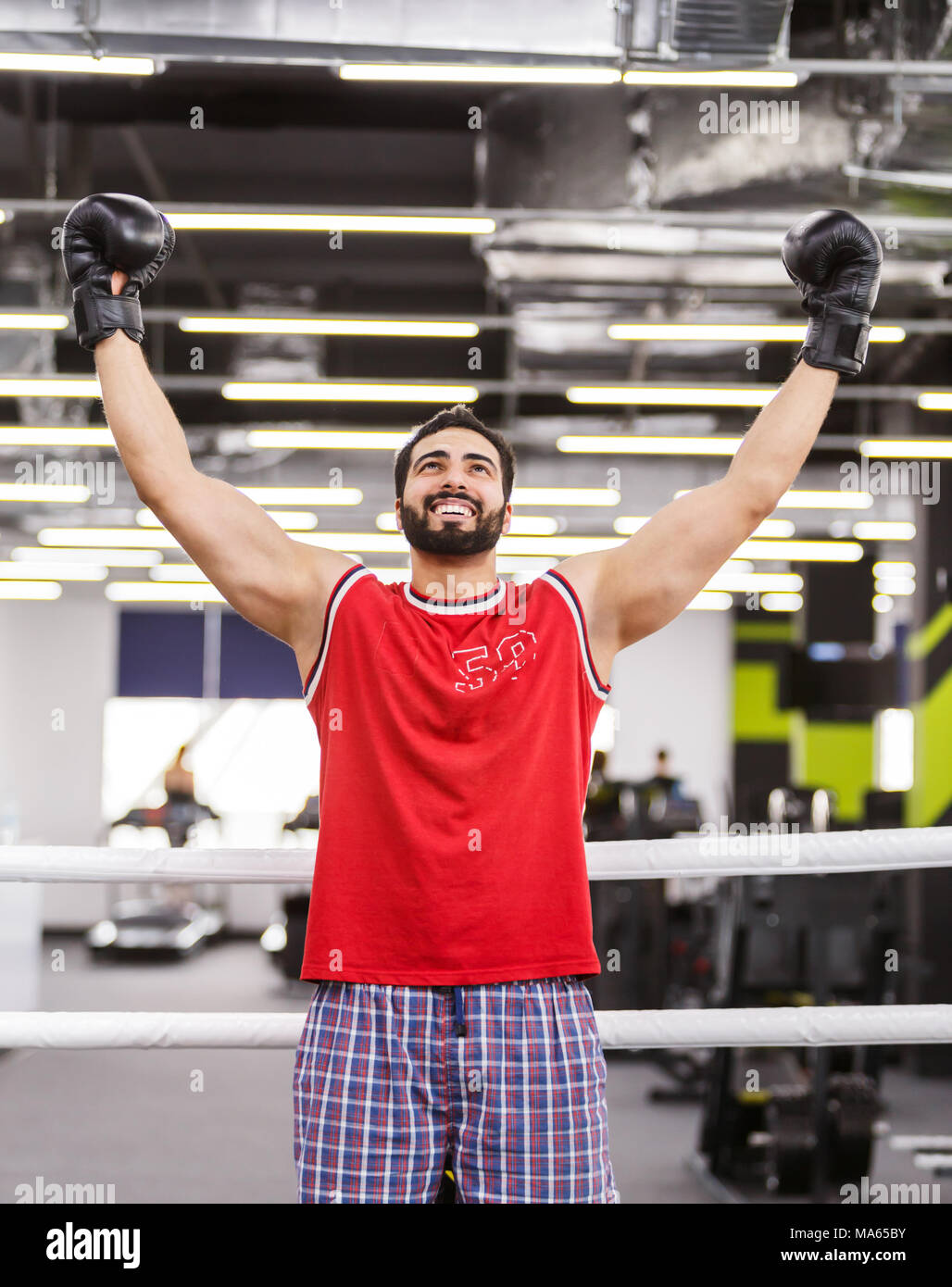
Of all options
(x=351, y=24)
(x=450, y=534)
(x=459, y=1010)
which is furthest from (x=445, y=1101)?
(x=351, y=24)

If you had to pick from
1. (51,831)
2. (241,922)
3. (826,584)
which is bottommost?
(241,922)

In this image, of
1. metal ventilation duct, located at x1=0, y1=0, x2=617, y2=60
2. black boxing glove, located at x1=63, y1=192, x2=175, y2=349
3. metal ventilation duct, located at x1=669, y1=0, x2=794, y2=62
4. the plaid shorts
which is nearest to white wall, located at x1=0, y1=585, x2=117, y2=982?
metal ventilation duct, located at x1=0, y1=0, x2=617, y2=60

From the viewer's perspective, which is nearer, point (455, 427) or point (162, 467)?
point (162, 467)

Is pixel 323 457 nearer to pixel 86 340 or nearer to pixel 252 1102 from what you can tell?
pixel 252 1102

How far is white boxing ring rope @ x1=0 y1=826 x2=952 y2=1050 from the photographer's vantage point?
5.81 ft

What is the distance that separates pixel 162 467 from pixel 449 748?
0.51 metres

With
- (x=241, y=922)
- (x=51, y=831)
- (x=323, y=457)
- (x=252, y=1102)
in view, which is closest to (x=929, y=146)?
(x=252, y=1102)

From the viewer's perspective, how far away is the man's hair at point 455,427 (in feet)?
5.35

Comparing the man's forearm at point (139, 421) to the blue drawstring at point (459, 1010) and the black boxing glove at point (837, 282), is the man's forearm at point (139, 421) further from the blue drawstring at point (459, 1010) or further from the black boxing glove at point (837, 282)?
the black boxing glove at point (837, 282)

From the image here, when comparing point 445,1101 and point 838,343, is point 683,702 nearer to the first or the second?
point 838,343

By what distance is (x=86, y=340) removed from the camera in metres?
1.57

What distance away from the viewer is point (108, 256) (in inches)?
62.1

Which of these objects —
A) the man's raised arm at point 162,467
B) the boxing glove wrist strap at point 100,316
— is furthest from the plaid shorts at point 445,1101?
the boxing glove wrist strap at point 100,316
